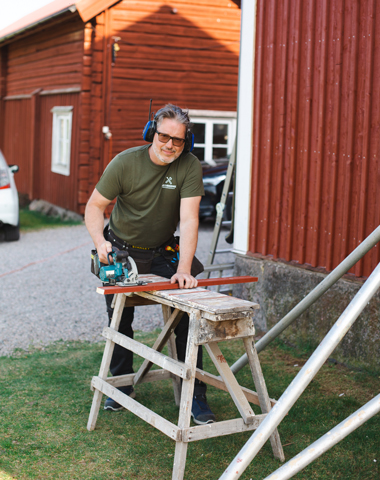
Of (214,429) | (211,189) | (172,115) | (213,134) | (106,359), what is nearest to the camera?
(214,429)

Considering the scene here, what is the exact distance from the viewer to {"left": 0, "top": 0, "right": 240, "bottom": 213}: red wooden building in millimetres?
13969

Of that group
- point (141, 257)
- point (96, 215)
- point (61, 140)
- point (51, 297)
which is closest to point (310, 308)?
point (141, 257)

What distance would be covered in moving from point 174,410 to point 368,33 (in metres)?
3.46

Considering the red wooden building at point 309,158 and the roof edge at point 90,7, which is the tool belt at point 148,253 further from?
the roof edge at point 90,7

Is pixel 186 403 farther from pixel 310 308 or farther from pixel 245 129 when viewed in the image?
pixel 245 129

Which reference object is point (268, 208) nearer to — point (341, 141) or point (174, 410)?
point (341, 141)

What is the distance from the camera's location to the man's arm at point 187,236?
12.7 feet

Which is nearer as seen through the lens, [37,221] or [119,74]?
[119,74]

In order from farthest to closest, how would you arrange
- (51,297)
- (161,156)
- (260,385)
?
(51,297) → (161,156) → (260,385)

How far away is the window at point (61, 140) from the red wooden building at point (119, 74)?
26 mm

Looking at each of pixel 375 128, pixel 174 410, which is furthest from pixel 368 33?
pixel 174 410

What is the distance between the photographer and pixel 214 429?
11.4 feet

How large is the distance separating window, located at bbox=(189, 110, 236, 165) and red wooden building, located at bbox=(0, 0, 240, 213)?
0.03 metres

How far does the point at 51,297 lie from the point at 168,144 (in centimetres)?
438
